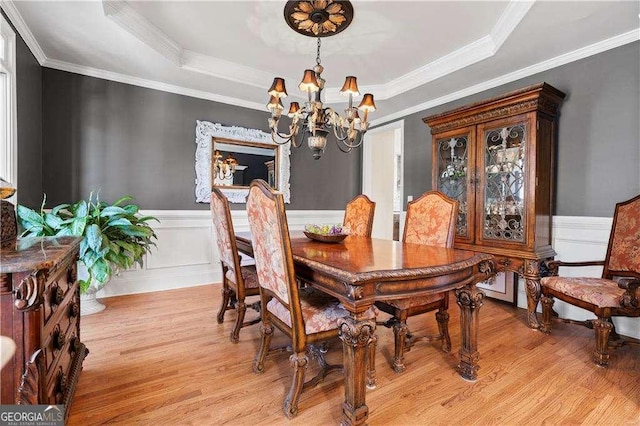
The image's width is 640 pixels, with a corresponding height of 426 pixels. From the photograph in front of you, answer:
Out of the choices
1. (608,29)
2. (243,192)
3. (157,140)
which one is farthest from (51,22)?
(608,29)

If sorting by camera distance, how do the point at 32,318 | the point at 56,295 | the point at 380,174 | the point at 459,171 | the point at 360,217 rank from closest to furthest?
the point at 32,318 → the point at 56,295 → the point at 360,217 → the point at 459,171 → the point at 380,174

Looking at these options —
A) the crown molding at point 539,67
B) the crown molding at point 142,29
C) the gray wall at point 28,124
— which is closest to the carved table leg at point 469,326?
the crown molding at point 539,67

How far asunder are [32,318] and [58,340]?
0.36m

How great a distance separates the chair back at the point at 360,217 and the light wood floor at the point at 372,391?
930mm

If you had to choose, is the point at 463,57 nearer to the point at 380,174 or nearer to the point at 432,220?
the point at 432,220

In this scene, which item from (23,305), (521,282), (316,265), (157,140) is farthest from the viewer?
(157,140)

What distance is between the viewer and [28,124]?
2559 mm

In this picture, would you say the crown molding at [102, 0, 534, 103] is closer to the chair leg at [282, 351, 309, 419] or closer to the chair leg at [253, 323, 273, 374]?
the chair leg at [253, 323, 273, 374]

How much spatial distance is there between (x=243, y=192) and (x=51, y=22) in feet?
7.59

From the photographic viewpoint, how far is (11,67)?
87.4 inches

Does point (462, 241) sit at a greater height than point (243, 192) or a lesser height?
lesser

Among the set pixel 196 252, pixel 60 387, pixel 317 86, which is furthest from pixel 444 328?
pixel 196 252

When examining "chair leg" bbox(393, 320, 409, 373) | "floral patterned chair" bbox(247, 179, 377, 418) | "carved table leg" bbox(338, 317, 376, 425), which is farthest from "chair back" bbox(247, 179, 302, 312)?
"chair leg" bbox(393, 320, 409, 373)

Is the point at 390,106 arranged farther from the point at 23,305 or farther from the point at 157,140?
the point at 23,305
